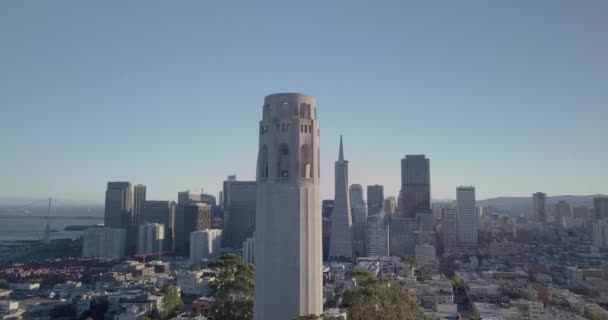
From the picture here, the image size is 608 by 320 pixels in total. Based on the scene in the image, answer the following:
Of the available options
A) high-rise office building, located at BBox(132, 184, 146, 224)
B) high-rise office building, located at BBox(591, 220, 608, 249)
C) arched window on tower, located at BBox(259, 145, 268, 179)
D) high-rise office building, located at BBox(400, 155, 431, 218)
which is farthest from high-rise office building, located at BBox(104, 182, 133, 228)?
arched window on tower, located at BBox(259, 145, 268, 179)

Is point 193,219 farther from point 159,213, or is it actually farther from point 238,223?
point 159,213

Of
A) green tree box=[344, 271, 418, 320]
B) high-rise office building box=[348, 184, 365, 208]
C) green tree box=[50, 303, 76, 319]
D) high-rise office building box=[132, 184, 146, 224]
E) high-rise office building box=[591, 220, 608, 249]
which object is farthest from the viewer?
high-rise office building box=[348, 184, 365, 208]

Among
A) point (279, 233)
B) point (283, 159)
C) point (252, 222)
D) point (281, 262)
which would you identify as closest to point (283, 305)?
point (281, 262)

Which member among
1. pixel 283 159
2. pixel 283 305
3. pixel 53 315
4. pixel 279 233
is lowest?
pixel 53 315

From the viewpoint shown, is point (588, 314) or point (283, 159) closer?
point (283, 159)

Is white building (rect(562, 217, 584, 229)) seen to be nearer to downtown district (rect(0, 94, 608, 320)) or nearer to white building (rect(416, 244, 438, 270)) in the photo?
downtown district (rect(0, 94, 608, 320))

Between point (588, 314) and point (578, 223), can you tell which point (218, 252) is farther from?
point (578, 223)
